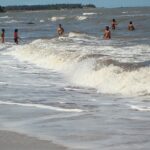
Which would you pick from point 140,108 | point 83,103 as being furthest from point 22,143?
point 83,103

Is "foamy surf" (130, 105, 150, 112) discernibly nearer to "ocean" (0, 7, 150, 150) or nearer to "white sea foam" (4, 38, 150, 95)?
"ocean" (0, 7, 150, 150)

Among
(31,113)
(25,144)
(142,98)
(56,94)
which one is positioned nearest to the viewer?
(25,144)

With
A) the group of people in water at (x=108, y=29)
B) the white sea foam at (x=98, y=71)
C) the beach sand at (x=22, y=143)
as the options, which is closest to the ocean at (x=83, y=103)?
the white sea foam at (x=98, y=71)

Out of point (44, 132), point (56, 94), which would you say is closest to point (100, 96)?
point (56, 94)

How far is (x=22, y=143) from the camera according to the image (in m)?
7.55

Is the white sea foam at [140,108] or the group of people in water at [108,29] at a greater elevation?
the white sea foam at [140,108]

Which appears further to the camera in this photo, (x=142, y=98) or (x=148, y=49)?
(x=148, y=49)

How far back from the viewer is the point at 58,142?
7.61 metres

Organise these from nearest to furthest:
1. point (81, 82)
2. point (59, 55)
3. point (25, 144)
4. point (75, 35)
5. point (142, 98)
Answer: point (25, 144), point (142, 98), point (81, 82), point (59, 55), point (75, 35)

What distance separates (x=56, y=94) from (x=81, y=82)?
10.3 ft

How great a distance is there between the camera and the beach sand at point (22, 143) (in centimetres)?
725

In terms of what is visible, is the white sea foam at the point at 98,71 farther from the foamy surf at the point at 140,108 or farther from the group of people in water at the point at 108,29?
the group of people in water at the point at 108,29

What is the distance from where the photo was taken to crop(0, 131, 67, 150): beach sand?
725 centimetres

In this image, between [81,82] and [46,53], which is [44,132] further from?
[46,53]
